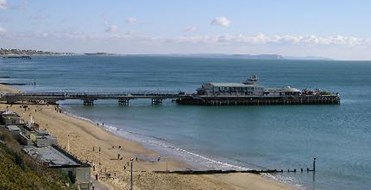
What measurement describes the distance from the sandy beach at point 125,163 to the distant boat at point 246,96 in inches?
1144

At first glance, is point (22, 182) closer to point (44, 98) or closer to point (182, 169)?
point (182, 169)

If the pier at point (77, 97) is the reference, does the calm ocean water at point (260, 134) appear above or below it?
below

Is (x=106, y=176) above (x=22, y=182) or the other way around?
the other way around

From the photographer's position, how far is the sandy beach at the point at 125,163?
37.5 meters

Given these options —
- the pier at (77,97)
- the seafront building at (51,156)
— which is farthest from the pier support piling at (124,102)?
the seafront building at (51,156)

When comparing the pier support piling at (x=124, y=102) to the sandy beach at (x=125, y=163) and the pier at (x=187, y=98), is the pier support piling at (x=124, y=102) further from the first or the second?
the sandy beach at (x=125, y=163)

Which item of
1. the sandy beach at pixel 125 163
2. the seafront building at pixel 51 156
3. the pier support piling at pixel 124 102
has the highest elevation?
the seafront building at pixel 51 156

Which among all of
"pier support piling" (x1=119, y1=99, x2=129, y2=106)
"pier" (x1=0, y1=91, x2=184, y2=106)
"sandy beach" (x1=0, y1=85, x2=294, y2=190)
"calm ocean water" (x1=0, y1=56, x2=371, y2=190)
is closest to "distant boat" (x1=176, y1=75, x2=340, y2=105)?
"calm ocean water" (x1=0, y1=56, x2=371, y2=190)

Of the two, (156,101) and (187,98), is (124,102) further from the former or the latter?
(187,98)

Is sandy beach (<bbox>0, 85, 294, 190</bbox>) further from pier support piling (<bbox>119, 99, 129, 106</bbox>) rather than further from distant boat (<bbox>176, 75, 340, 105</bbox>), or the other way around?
distant boat (<bbox>176, 75, 340, 105</bbox>)

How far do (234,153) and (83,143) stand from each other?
40.0ft

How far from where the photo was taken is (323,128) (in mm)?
→ 68000

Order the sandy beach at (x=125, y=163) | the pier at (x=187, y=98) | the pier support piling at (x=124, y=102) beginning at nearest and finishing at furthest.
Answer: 1. the sandy beach at (x=125, y=163)
2. the pier at (x=187, y=98)
3. the pier support piling at (x=124, y=102)

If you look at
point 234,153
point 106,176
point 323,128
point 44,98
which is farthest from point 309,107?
point 106,176
